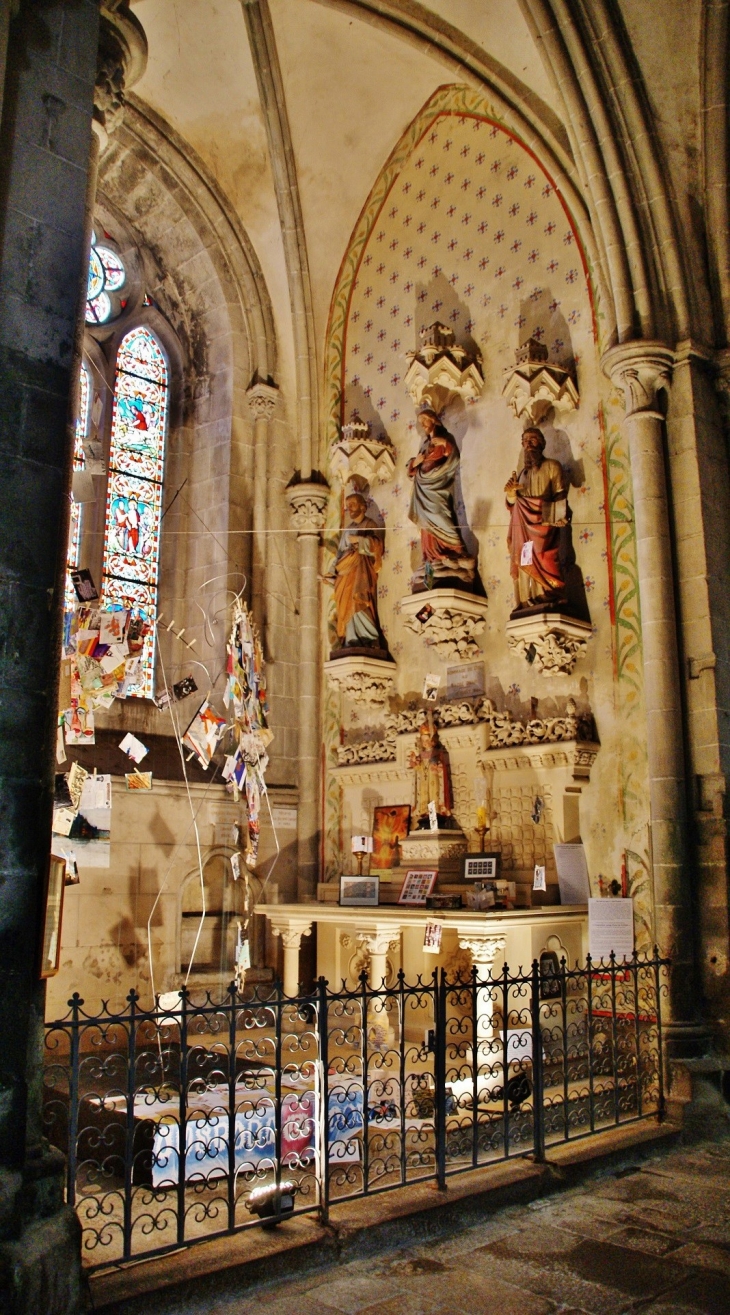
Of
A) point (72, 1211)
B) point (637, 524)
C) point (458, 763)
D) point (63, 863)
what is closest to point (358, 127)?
point (637, 524)

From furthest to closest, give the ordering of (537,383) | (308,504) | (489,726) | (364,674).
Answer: (308,504) < (364,674) < (489,726) < (537,383)

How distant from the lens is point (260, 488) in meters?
10.8

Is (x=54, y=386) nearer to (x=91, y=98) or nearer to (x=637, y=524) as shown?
(x=91, y=98)

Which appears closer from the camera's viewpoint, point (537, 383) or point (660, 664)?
point (660, 664)

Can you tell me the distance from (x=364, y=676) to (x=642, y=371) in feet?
12.6

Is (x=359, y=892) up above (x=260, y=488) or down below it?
below

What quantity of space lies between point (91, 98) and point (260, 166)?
22.2ft

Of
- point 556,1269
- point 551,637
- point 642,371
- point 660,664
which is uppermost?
point 642,371

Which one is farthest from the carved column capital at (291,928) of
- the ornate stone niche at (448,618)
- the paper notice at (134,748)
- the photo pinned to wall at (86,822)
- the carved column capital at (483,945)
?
the ornate stone niche at (448,618)

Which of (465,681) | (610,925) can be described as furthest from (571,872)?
(465,681)

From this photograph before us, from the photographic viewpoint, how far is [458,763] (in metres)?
9.13

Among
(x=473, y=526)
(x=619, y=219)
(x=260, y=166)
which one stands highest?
(x=260, y=166)

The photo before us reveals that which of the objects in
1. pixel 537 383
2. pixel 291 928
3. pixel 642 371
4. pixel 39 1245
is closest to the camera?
pixel 39 1245

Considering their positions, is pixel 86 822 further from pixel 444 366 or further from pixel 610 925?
pixel 444 366
